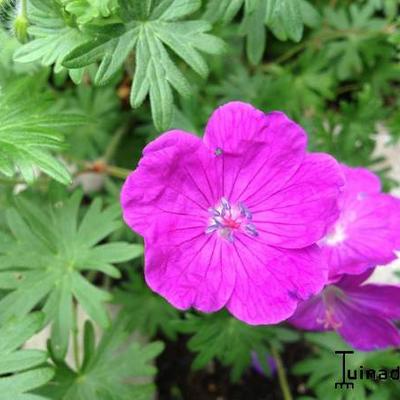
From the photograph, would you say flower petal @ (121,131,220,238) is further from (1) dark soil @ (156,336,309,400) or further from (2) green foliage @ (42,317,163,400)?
(1) dark soil @ (156,336,309,400)

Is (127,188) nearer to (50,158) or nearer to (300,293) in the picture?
(50,158)

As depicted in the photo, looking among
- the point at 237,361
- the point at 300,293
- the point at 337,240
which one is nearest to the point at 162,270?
the point at 300,293

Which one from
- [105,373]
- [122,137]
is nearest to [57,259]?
[105,373]

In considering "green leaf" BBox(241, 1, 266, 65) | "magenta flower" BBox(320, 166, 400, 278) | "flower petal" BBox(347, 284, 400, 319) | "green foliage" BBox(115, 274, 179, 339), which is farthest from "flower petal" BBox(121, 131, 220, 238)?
"green foliage" BBox(115, 274, 179, 339)

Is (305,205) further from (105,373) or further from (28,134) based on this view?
(105,373)

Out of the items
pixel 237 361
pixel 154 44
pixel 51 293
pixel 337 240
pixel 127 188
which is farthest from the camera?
pixel 237 361

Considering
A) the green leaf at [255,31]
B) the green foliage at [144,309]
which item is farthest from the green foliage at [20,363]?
the green leaf at [255,31]
